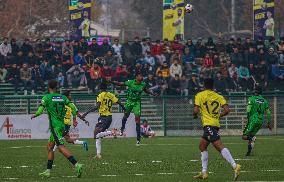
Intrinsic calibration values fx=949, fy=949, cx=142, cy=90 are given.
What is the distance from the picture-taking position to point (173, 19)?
151 feet

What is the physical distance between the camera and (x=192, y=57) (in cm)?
4394

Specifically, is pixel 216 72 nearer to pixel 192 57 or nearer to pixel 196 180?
pixel 192 57

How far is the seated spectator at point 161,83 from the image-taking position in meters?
42.6

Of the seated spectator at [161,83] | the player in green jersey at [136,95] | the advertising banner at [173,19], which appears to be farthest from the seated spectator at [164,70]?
the player in green jersey at [136,95]

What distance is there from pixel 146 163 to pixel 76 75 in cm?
1932

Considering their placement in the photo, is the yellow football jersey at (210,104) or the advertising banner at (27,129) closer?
the yellow football jersey at (210,104)

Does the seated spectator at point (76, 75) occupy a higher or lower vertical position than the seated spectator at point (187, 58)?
lower

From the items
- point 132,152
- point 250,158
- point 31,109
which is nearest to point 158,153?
point 132,152

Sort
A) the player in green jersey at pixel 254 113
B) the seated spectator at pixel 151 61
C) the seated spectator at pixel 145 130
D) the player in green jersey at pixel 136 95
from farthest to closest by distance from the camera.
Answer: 1. the seated spectator at pixel 151 61
2. the seated spectator at pixel 145 130
3. the player in green jersey at pixel 136 95
4. the player in green jersey at pixel 254 113

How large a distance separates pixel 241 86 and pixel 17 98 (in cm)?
1037

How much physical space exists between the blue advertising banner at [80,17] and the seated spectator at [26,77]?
4957 mm

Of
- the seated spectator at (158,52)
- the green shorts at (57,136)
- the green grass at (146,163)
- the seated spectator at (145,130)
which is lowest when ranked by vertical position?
the seated spectator at (145,130)

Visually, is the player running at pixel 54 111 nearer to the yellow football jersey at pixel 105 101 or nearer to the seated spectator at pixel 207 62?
the yellow football jersey at pixel 105 101

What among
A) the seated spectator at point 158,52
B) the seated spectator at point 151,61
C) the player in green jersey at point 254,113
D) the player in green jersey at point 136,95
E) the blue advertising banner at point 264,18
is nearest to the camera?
the player in green jersey at point 254,113
